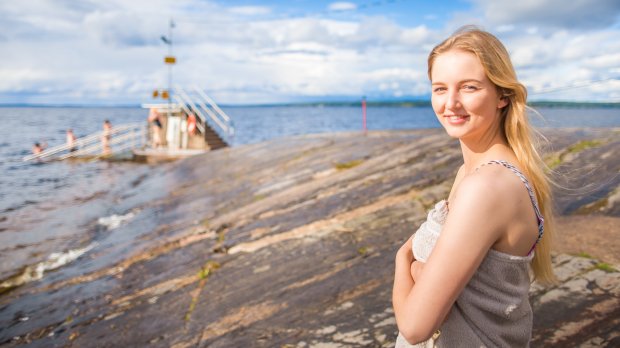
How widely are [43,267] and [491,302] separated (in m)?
9.09

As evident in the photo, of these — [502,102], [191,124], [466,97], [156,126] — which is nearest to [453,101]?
[466,97]

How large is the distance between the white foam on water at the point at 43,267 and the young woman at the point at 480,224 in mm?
8207

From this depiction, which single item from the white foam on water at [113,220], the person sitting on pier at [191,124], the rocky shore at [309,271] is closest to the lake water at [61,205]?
the white foam on water at [113,220]

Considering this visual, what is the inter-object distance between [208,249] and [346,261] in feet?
8.41

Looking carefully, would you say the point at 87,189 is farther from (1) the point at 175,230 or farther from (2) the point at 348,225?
(2) the point at 348,225

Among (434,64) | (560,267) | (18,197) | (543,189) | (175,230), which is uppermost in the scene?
(434,64)

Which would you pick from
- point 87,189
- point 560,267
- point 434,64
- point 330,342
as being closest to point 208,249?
point 330,342

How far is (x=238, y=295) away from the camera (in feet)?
18.3

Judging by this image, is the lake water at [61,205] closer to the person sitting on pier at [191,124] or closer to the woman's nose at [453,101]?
the woman's nose at [453,101]

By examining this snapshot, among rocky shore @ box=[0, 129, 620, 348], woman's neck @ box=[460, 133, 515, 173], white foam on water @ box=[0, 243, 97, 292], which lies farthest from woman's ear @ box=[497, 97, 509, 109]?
white foam on water @ box=[0, 243, 97, 292]

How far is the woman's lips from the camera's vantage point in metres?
1.88

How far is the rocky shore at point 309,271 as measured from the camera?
427 cm

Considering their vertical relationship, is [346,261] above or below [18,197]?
above

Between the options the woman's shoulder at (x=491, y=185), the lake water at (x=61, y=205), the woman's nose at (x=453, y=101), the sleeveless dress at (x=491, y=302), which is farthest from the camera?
the lake water at (x=61, y=205)
